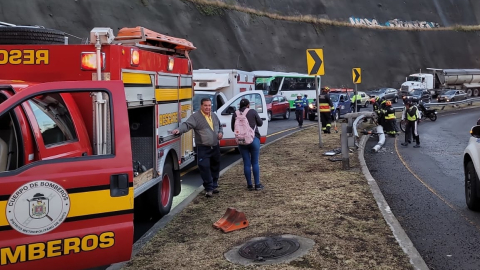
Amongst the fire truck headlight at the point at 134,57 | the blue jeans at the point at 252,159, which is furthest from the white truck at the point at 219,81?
the fire truck headlight at the point at 134,57

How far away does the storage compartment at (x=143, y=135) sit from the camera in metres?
6.83

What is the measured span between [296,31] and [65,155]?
5379 cm

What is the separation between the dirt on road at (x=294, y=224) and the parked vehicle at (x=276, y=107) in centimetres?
1848

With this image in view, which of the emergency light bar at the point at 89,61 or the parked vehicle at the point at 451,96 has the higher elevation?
the emergency light bar at the point at 89,61

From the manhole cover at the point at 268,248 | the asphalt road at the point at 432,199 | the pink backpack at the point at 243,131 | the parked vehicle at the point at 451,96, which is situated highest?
the parked vehicle at the point at 451,96

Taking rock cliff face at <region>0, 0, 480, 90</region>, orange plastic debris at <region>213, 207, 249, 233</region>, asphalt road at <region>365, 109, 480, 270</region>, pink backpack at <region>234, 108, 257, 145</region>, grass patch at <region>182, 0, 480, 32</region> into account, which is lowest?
asphalt road at <region>365, 109, 480, 270</region>

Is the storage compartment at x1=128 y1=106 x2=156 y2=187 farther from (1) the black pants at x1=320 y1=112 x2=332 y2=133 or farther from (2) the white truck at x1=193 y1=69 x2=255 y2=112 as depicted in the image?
(1) the black pants at x1=320 y1=112 x2=332 y2=133

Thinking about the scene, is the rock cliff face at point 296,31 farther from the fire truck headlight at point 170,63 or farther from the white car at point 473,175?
the white car at point 473,175

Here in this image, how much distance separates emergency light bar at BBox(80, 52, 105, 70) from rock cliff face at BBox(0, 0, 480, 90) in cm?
2820

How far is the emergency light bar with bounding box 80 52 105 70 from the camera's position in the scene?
5.30m

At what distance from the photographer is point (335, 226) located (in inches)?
245

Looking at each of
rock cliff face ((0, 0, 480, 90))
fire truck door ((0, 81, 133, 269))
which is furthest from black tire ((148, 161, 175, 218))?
rock cliff face ((0, 0, 480, 90))

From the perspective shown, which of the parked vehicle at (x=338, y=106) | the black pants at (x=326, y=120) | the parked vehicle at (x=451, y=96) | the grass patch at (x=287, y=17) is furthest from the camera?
the grass patch at (x=287, y=17)

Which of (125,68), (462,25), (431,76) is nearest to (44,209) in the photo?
(125,68)
